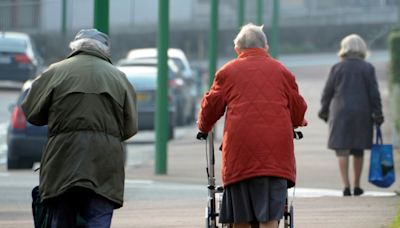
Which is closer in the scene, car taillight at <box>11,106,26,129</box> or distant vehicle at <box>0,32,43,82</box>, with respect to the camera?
car taillight at <box>11,106,26,129</box>

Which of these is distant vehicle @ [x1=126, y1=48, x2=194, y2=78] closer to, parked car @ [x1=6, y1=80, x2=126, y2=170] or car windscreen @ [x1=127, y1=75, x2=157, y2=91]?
car windscreen @ [x1=127, y1=75, x2=157, y2=91]

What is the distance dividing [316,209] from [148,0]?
47.1ft

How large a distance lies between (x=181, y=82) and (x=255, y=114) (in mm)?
21241

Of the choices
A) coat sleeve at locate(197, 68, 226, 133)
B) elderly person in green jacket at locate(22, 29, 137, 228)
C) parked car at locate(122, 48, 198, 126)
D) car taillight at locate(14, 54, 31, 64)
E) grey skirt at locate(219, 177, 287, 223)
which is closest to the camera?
elderly person in green jacket at locate(22, 29, 137, 228)

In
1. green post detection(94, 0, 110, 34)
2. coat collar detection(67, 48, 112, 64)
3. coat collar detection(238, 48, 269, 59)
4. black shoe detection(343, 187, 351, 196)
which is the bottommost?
black shoe detection(343, 187, 351, 196)

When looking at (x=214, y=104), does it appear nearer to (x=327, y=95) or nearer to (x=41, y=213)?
(x=41, y=213)

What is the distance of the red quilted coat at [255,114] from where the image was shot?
9031 mm

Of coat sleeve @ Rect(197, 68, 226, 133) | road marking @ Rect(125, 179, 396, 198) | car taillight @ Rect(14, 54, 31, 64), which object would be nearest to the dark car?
road marking @ Rect(125, 179, 396, 198)

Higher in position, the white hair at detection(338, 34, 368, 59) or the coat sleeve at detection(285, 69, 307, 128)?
the coat sleeve at detection(285, 69, 307, 128)

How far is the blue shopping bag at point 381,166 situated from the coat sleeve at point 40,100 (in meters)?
6.21

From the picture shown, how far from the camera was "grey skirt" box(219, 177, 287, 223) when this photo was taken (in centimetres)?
900

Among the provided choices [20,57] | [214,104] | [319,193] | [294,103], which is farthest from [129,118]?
[20,57]

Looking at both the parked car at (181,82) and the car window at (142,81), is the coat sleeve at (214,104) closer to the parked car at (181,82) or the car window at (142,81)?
the car window at (142,81)

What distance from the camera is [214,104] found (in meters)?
9.24
